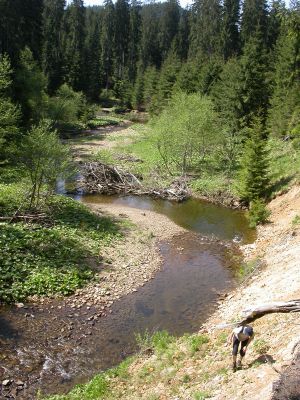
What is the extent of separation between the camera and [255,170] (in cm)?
3077

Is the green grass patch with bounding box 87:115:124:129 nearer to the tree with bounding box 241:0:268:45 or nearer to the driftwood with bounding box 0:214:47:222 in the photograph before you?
the tree with bounding box 241:0:268:45

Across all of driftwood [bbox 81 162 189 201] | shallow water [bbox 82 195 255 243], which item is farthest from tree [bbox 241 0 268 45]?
shallow water [bbox 82 195 255 243]

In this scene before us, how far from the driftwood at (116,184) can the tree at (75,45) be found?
148 ft

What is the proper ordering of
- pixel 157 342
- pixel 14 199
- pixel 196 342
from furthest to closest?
pixel 14 199 → pixel 157 342 → pixel 196 342

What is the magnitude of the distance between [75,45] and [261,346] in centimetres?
9175

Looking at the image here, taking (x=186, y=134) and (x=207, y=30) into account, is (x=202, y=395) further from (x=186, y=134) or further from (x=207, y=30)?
(x=207, y=30)

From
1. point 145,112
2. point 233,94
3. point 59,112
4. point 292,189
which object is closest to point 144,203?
point 292,189

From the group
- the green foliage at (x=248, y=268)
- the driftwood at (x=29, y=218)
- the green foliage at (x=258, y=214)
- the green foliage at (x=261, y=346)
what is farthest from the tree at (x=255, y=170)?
the green foliage at (x=261, y=346)

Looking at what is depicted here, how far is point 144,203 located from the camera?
34.0 metres

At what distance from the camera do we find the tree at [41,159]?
24375 mm

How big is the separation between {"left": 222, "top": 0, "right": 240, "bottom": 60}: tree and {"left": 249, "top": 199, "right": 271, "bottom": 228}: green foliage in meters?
55.1

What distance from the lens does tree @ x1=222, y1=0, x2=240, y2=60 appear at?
254 ft

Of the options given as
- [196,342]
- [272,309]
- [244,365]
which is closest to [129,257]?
[196,342]

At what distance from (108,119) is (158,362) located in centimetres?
6406
